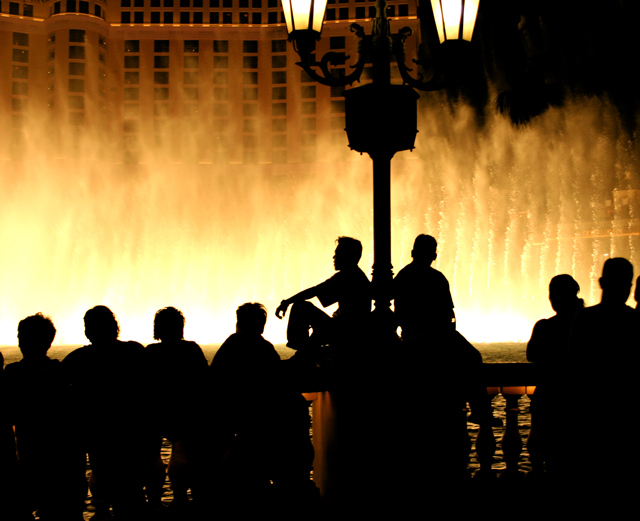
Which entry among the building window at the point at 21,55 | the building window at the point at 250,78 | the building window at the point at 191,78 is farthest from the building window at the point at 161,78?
the building window at the point at 21,55

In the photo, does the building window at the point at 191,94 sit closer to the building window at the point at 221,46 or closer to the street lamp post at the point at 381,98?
the building window at the point at 221,46

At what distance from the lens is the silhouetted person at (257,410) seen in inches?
134

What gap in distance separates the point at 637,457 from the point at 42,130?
58520mm

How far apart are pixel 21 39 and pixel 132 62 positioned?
31.7ft

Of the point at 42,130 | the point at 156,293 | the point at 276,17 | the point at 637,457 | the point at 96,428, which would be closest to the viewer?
the point at 637,457

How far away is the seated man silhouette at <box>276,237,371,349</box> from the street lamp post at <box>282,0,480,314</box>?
0.13 metres

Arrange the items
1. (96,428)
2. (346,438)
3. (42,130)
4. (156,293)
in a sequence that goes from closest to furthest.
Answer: (96,428) → (346,438) → (156,293) → (42,130)

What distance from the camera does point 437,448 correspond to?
127 inches

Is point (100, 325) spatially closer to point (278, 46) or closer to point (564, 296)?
point (564, 296)

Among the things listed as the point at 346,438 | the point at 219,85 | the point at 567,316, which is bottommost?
the point at 346,438

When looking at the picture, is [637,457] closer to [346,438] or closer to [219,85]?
[346,438]

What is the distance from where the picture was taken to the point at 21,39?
58.3 metres

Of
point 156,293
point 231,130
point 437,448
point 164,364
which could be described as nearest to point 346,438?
point 437,448

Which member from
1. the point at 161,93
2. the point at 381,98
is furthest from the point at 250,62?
the point at 381,98
